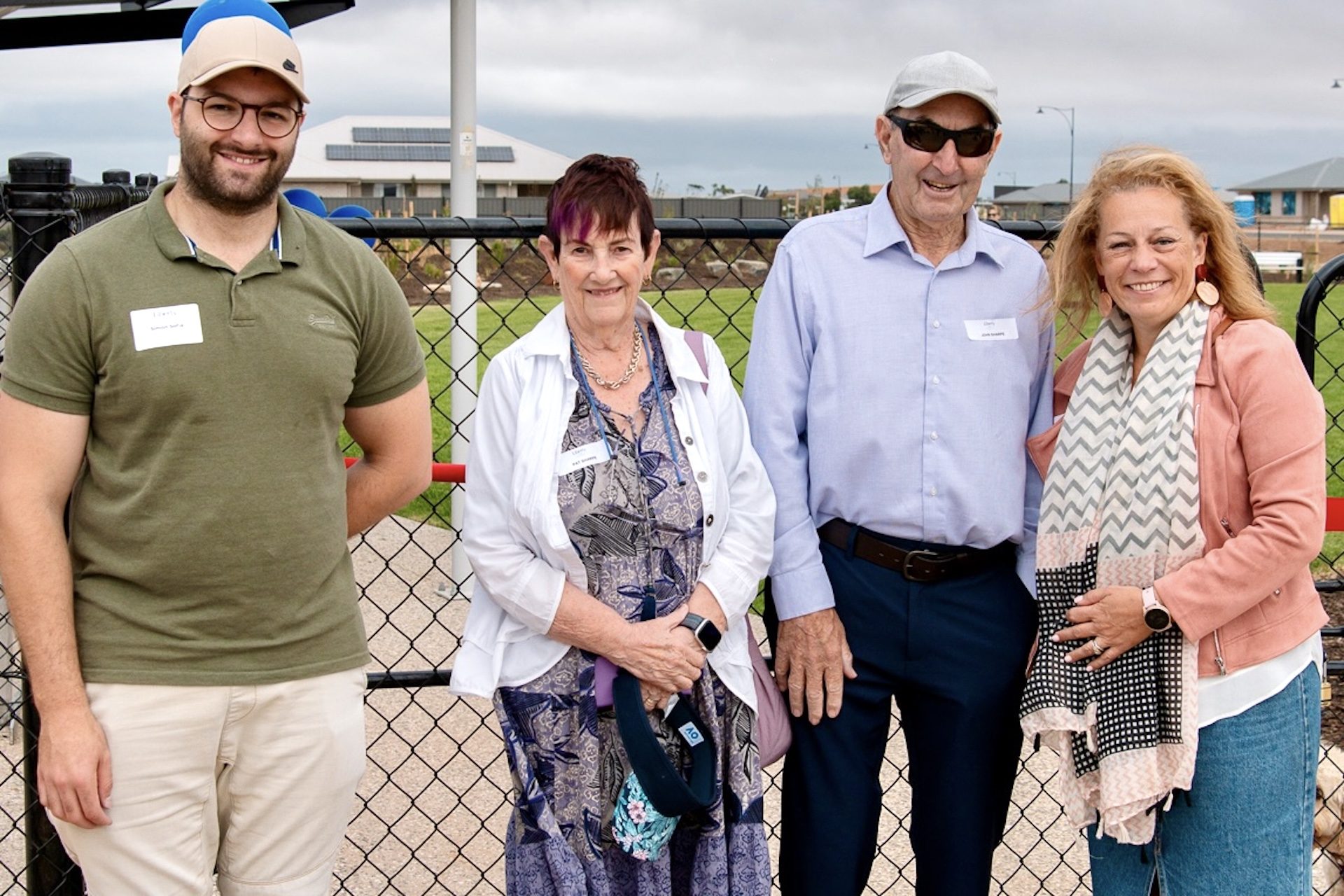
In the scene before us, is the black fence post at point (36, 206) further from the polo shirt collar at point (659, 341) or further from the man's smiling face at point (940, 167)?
the man's smiling face at point (940, 167)

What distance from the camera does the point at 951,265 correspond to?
2.96 meters

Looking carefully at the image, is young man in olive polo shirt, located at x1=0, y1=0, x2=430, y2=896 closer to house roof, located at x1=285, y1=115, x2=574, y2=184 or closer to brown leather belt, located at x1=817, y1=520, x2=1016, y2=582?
brown leather belt, located at x1=817, y1=520, x2=1016, y2=582

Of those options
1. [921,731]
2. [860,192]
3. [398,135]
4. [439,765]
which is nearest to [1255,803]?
[921,731]

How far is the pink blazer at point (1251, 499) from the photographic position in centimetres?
253

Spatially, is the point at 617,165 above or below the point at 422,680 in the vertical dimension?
above

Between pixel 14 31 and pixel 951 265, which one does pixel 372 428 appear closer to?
pixel 951 265

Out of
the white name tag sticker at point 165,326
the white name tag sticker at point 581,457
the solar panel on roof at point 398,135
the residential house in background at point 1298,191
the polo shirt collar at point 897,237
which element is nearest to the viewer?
the white name tag sticker at point 165,326

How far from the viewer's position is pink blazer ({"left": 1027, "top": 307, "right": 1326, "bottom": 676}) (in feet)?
8.30

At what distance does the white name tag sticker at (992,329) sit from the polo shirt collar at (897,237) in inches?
5.2

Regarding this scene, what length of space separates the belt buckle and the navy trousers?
0.02m

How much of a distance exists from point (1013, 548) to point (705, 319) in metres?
13.5

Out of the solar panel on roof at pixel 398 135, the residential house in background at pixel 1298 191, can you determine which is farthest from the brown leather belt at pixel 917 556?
the residential house in background at pixel 1298 191

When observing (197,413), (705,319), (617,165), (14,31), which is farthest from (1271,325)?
(705,319)

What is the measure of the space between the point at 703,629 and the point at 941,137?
44.4 inches
